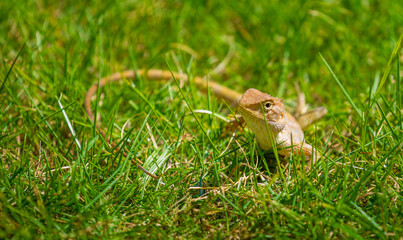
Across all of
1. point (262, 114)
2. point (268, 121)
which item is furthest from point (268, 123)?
point (262, 114)

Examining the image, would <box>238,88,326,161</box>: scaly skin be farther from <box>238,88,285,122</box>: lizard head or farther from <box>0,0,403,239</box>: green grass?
<box>0,0,403,239</box>: green grass

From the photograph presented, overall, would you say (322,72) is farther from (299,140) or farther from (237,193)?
(237,193)

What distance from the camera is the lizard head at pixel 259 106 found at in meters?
2.89

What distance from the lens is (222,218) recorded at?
106 inches

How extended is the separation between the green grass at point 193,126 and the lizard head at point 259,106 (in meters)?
0.27

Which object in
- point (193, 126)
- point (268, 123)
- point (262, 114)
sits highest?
point (262, 114)

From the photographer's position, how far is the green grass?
8.05ft

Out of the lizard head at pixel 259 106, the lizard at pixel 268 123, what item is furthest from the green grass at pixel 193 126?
the lizard head at pixel 259 106

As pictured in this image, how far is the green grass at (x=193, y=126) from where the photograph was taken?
246 centimetres

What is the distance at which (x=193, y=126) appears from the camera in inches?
146

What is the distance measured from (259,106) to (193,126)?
97 centimetres

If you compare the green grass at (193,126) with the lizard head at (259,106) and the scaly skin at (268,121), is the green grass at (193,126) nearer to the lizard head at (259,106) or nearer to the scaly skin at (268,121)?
the scaly skin at (268,121)

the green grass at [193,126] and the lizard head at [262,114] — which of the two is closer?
the green grass at [193,126]

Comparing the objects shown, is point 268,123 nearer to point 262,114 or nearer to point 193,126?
point 262,114
